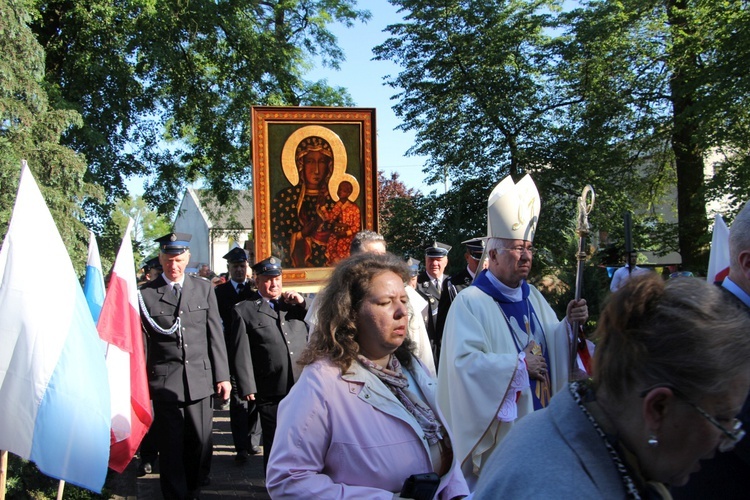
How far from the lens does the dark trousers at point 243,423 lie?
25.8 ft

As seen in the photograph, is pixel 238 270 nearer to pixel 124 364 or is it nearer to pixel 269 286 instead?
pixel 269 286

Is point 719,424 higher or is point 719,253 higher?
point 719,253

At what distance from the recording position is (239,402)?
7836 millimetres

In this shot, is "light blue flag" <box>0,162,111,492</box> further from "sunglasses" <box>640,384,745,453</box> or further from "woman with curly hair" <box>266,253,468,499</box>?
"sunglasses" <box>640,384,745,453</box>

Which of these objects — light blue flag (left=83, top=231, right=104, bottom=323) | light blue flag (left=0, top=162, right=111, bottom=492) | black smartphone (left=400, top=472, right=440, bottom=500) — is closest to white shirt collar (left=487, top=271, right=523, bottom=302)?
black smartphone (left=400, top=472, right=440, bottom=500)

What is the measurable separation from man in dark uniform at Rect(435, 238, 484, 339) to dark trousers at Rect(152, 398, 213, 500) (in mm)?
2239

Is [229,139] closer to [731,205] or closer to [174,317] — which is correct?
[731,205]

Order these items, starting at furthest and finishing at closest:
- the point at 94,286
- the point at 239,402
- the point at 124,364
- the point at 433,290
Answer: the point at 433,290
the point at 239,402
the point at 94,286
the point at 124,364

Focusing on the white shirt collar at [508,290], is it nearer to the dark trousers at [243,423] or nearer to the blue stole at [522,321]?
the blue stole at [522,321]

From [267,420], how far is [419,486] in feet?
13.7

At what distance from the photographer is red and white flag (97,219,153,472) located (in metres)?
5.33

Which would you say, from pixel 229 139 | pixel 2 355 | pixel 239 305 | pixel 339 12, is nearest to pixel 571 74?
pixel 339 12

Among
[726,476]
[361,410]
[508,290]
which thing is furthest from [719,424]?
[508,290]

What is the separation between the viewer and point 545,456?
1.43m
